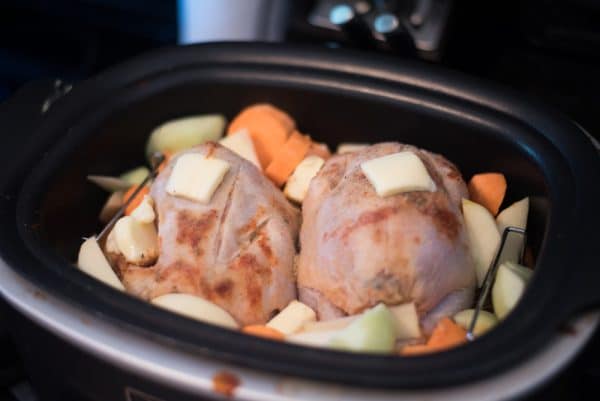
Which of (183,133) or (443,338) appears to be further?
(183,133)

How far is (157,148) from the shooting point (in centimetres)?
140

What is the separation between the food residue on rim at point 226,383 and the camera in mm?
839

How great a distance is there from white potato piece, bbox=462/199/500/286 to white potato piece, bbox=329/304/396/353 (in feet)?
0.87

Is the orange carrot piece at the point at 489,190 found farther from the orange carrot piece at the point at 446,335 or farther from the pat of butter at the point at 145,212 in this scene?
the pat of butter at the point at 145,212

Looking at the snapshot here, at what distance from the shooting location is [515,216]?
1.21 meters

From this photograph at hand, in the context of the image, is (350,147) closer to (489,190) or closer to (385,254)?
(489,190)

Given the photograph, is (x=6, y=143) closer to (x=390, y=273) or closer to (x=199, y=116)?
(x=199, y=116)

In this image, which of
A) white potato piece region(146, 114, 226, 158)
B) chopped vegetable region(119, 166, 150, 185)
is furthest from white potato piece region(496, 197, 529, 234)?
chopped vegetable region(119, 166, 150, 185)

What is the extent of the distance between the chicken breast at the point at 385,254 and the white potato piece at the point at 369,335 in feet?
0.25

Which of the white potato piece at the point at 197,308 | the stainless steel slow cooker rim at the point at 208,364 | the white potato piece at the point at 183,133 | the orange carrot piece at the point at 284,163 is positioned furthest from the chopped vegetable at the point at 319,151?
the stainless steel slow cooker rim at the point at 208,364

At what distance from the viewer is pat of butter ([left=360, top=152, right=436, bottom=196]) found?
1.08 m

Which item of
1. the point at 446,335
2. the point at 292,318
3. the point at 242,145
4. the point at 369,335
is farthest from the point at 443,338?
the point at 242,145

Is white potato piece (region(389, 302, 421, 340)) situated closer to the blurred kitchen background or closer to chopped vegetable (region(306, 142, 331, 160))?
chopped vegetable (region(306, 142, 331, 160))

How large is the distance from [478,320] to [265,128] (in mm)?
586
